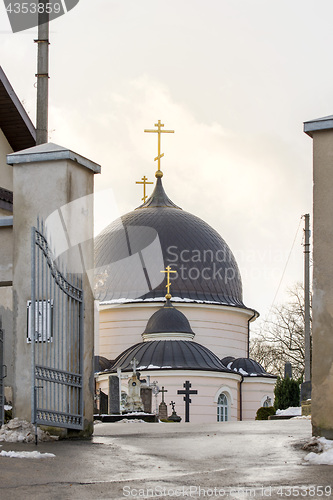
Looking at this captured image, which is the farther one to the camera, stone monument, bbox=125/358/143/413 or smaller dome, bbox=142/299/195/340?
smaller dome, bbox=142/299/195/340

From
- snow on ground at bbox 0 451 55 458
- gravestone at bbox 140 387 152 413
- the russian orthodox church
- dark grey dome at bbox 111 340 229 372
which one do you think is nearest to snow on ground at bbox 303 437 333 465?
snow on ground at bbox 0 451 55 458

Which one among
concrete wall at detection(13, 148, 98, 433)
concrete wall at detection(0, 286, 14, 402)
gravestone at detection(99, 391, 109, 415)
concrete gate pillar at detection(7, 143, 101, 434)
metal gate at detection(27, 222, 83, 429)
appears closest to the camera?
metal gate at detection(27, 222, 83, 429)

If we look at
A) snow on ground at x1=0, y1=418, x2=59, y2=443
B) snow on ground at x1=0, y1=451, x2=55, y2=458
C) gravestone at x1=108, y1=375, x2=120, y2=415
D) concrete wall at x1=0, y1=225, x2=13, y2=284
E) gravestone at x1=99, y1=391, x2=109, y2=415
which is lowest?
gravestone at x1=99, y1=391, x2=109, y2=415

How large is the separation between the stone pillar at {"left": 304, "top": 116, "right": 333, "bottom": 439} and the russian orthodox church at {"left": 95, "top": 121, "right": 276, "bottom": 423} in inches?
1600

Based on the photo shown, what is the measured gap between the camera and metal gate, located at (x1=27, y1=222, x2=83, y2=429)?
35.2 feet

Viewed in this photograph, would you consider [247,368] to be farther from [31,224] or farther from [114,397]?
[31,224]

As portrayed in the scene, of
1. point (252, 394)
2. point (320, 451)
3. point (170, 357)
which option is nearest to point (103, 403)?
point (170, 357)

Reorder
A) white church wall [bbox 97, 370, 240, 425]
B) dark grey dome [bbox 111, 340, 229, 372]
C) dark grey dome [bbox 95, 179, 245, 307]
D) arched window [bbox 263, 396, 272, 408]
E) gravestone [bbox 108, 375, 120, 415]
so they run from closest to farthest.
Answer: gravestone [bbox 108, 375, 120, 415]
white church wall [bbox 97, 370, 240, 425]
dark grey dome [bbox 111, 340, 229, 372]
arched window [bbox 263, 396, 272, 408]
dark grey dome [bbox 95, 179, 245, 307]

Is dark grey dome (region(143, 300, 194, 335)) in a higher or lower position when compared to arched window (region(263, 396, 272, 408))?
higher

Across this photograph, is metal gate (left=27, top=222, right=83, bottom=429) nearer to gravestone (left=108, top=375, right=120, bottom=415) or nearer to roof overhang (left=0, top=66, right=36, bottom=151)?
roof overhang (left=0, top=66, right=36, bottom=151)

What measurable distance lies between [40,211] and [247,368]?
42.6 m

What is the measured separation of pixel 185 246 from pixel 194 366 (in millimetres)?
8647

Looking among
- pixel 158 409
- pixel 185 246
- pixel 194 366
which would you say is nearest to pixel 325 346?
pixel 158 409

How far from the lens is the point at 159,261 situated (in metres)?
54.0
